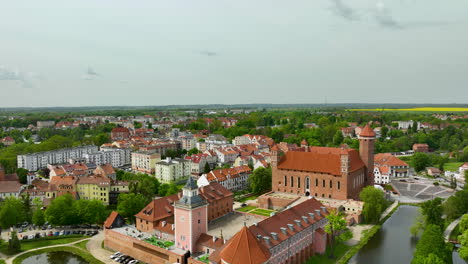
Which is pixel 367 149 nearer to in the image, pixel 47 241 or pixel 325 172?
pixel 325 172

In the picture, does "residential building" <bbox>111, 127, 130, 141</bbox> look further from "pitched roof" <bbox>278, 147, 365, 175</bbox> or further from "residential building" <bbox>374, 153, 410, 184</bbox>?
"residential building" <bbox>374, 153, 410, 184</bbox>

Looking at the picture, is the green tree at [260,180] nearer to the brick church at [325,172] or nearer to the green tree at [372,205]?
the brick church at [325,172]

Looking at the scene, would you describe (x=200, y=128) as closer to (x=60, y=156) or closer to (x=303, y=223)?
(x=60, y=156)

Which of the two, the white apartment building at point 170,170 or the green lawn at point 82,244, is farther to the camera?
the white apartment building at point 170,170

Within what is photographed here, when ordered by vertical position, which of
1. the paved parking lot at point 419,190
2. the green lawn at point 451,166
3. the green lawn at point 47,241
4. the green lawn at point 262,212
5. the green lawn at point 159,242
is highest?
the green lawn at point 159,242

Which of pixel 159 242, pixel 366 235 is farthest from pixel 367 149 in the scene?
pixel 159 242

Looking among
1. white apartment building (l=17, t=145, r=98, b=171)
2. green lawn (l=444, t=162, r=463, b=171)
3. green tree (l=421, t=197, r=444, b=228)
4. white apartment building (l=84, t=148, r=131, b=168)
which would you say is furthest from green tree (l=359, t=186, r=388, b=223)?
white apartment building (l=17, t=145, r=98, b=171)

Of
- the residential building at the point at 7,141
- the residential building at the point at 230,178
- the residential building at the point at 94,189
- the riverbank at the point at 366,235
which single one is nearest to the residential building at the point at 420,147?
the riverbank at the point at 366,235
